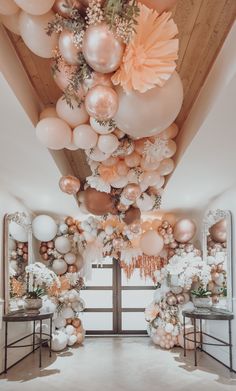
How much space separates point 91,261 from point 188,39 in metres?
5.11

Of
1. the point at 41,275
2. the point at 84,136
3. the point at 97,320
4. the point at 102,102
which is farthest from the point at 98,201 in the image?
the point at 97,320

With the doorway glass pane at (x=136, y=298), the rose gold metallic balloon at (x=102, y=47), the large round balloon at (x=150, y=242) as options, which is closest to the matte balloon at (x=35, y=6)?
the rose gold metallic balloon at (x=102, y=47)

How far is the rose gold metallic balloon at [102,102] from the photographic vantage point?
1697 mm

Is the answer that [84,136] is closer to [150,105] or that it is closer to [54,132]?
[54,132]

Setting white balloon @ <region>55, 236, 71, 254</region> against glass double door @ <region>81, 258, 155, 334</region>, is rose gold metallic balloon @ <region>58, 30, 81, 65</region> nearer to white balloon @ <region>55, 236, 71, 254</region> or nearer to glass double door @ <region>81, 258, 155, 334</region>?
white balloon @ <region>55, 236, 71, 254</region>

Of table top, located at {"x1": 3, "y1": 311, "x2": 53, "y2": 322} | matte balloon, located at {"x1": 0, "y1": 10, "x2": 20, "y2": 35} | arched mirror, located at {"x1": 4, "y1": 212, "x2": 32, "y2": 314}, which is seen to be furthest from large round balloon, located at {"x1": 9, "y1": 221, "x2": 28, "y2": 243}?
matte balloon, located at {"x1": 0, "y1": 10, "x2": 20, "y2": 35}

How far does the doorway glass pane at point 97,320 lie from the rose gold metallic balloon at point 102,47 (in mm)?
6463

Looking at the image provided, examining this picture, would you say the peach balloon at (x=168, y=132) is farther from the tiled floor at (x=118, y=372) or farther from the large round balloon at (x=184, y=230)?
the large round balloon at (x=184, y=230)

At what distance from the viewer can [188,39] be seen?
2.41 meters

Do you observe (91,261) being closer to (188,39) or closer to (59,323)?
(59,323)

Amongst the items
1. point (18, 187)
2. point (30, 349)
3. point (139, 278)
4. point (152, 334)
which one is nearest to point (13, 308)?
point (30, 349)

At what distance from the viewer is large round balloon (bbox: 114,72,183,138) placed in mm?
1776

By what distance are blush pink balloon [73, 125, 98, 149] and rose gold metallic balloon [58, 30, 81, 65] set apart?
653 millimetres

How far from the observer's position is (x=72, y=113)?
2324mm
